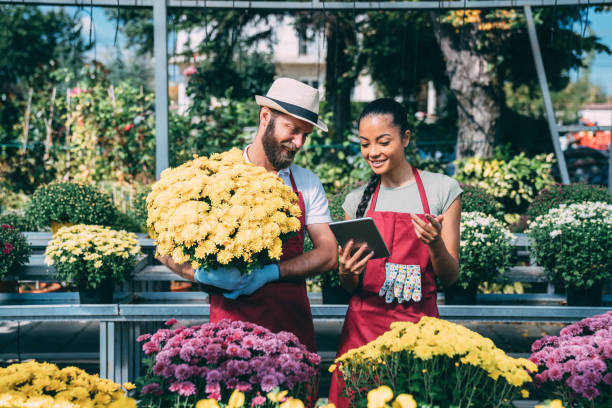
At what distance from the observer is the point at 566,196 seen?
4301 millimetres

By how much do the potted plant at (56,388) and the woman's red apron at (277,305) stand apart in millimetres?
570

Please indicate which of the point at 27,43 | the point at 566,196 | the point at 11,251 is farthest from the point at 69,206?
the point at 27,43

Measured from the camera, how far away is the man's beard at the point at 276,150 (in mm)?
2072

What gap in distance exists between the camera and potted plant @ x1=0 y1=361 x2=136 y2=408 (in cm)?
136

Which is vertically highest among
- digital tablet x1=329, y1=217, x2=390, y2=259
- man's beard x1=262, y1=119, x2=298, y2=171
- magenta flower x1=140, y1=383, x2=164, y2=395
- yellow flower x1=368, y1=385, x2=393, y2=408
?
man's beard x1=262, y1=119, x2=298, y2=171

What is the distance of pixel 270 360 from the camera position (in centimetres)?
149

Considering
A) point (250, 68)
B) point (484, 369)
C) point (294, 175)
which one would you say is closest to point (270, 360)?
point (484, 369)

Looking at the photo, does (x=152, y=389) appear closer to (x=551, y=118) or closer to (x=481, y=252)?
(x=481, y=252)

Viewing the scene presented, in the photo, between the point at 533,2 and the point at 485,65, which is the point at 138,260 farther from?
the point at 485,65

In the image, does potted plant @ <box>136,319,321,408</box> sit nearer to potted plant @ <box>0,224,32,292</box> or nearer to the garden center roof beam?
potted plant @ <box>0,224,32,292</box>

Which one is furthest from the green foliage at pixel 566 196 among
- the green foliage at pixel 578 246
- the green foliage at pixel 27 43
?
the green foliage at pixel 27 43

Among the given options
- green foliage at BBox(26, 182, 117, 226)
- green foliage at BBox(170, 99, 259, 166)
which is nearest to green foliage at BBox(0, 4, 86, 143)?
green foliage at BBox(170, 99, 259, 166)

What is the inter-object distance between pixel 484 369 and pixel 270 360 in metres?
0.59

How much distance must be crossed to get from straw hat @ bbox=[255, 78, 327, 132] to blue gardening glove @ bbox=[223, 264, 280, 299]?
58 cm
